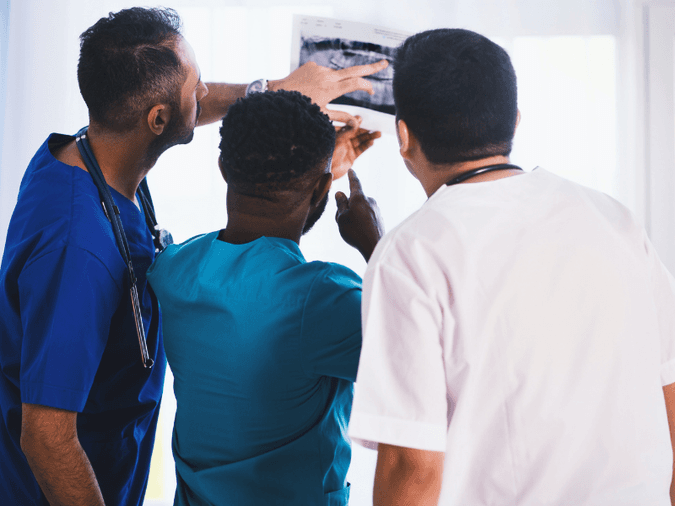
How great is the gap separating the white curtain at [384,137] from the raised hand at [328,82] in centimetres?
68

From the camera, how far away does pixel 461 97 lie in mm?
684

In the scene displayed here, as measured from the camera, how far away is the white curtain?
1832 millimetres

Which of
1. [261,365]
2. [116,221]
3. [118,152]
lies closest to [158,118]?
[118,152]

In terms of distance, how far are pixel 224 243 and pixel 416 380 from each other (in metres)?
0.36

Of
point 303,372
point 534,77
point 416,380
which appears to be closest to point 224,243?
point 303,372

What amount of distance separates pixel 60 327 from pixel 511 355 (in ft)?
2.14

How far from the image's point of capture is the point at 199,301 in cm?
78

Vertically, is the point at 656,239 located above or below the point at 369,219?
below

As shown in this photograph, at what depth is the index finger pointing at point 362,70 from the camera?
45.7 inches

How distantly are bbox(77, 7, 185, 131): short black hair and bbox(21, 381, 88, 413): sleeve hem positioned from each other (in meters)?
0.46

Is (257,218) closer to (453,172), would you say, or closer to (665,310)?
(453,172)

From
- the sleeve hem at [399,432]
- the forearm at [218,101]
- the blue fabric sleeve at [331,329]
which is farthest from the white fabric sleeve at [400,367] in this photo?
the forearm at [218,101]

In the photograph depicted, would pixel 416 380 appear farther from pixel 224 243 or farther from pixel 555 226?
pixel 224 243

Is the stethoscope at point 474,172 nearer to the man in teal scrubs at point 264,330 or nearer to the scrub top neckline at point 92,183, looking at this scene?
the man in teal scrubs at point 264,330
